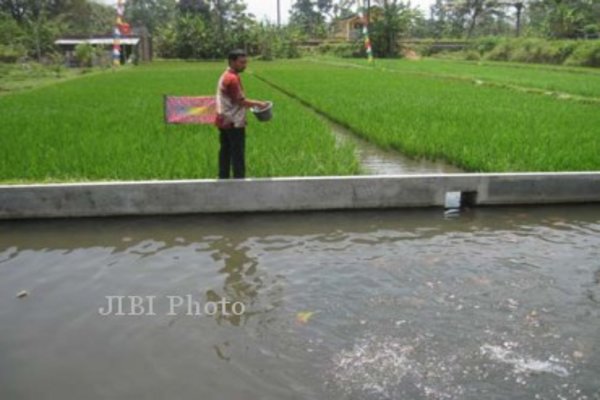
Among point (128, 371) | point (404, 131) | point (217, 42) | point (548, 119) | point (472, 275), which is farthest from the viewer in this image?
point (217, 42)

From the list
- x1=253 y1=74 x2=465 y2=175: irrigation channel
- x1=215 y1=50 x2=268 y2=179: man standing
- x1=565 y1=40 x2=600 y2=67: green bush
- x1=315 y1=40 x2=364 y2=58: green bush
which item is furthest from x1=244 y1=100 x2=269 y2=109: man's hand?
x1=315 y1=40 x2=364 y2=58: green bush

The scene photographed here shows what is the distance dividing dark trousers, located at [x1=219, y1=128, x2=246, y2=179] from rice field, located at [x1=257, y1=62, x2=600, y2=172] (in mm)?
2747

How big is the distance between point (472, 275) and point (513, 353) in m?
1.14

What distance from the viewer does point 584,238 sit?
511 cm

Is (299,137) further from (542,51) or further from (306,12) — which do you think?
(306,12)

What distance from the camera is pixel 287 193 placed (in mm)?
5820

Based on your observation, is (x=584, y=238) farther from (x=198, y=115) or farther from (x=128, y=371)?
(x=198, y=115)

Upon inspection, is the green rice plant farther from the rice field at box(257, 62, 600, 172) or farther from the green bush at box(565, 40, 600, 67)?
the green bush at box(565, 40, 600, 67)

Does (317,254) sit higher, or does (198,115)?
(198,115)

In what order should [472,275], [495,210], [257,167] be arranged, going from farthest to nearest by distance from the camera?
[257,167]
[495,210]
[472,275]

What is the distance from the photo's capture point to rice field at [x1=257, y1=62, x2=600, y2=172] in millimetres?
7027

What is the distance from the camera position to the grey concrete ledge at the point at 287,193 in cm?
559

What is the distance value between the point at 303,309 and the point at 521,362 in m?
1.30

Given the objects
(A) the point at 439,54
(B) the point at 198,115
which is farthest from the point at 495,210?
(A) the point at 439,54
